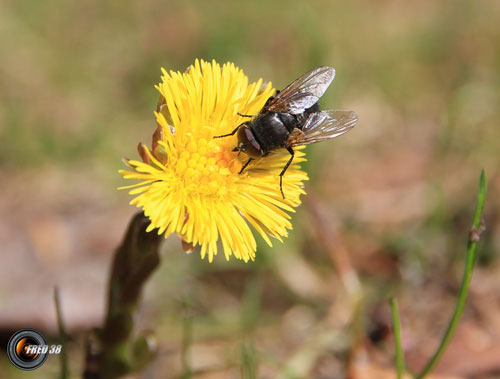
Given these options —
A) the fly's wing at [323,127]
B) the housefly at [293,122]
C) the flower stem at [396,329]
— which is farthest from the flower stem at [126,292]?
the flower stem at [396,329]

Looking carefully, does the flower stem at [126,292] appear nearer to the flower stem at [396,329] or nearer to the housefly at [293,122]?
the housefly at [293,122]

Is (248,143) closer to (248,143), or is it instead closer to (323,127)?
(248,143)

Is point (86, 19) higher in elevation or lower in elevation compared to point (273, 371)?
higher

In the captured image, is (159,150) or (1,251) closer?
(159,150)

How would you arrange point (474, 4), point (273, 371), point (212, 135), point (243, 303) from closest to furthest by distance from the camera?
1. point (212, 135)
2. point (273, 371)
3. point (243, 303)
4. point (474, 4)

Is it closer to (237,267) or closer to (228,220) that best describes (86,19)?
(237,267)

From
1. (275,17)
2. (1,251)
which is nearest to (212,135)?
(1,251)

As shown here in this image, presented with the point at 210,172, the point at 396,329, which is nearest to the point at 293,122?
the point at 210,172
